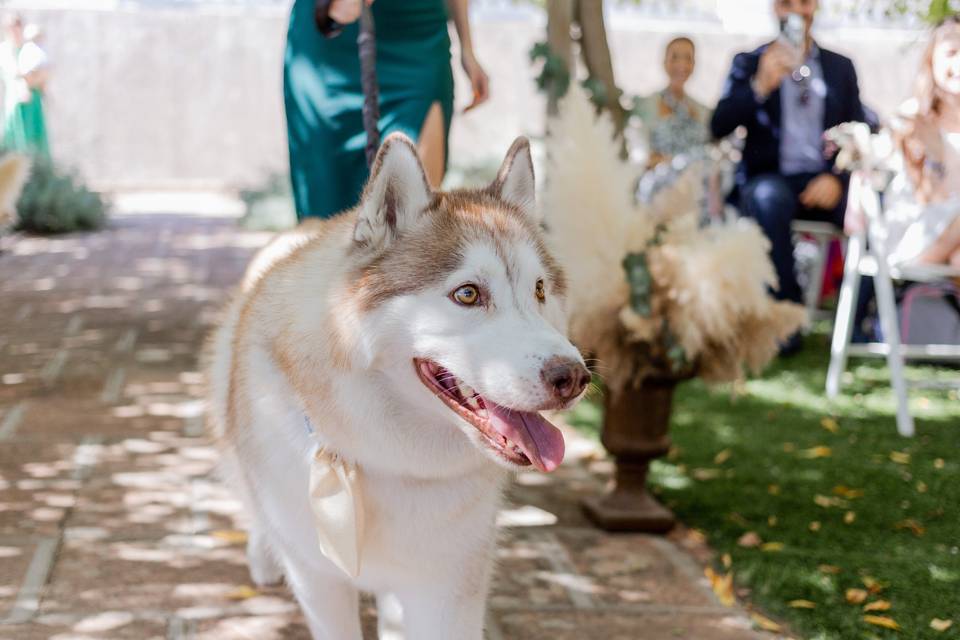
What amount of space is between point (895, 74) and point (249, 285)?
58.6 feet

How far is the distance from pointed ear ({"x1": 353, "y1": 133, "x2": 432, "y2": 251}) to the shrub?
35.1ft

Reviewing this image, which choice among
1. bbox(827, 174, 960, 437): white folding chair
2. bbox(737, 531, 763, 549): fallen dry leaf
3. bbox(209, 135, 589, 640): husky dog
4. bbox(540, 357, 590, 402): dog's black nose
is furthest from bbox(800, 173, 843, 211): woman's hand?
bbox(540, 357, 590, 402): dog's black nose

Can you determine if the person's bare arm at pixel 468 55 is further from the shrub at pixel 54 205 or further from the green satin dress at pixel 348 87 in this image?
the shrub at pixel 54 205

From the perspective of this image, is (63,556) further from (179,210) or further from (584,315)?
(179,210)

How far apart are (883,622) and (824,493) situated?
4.19 ft

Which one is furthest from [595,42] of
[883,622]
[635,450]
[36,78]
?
[36,78]

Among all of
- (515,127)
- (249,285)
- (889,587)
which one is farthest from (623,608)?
(515,127)

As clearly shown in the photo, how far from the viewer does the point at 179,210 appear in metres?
14.9

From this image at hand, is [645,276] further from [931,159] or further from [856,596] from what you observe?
[931,159]

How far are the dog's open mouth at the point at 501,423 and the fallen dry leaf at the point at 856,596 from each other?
1688 mm

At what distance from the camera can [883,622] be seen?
3.06 m

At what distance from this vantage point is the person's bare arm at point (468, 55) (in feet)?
12.0

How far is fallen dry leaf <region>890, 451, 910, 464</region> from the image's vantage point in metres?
4.69

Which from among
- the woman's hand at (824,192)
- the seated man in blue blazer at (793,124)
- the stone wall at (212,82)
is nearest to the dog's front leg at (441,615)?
the seated man in blue blazer at (793,124)
